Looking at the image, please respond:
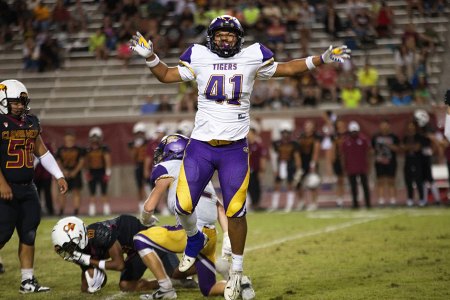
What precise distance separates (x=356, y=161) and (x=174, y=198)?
8721 mm

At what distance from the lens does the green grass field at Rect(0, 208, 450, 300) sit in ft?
24.2

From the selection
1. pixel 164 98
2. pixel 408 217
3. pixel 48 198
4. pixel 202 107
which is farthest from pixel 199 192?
pixel 164 98

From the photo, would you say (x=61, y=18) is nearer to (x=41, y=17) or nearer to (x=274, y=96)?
(x=41, y=17)

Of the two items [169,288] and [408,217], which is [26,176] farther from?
[408,217]

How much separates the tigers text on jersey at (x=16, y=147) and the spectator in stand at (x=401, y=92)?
11.6 metres

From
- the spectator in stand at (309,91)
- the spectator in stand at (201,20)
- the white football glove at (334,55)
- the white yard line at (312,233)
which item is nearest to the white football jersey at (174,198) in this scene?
the white football glove at (334,55)

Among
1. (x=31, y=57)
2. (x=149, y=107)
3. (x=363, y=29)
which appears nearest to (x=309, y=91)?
(x=363, y=29)

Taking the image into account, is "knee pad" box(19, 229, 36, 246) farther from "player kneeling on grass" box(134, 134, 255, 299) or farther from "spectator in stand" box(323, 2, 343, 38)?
"spectator in stand" box(323, 2, 343, 38)

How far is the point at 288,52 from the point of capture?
20.3m

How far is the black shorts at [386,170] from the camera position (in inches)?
629

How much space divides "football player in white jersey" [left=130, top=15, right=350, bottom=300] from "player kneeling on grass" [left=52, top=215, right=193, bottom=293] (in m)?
0.77

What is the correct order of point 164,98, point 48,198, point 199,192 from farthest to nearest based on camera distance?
1. point 164,98
2. point 48,198
3. point 199,192

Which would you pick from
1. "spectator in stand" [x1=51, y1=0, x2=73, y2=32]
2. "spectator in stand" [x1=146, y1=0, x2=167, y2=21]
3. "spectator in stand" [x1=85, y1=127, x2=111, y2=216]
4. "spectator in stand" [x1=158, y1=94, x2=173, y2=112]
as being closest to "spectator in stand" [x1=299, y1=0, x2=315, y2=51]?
"spectator in stand" [x1=146, y1=0, x2=167, y2=21]

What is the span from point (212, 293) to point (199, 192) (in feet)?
3.01
